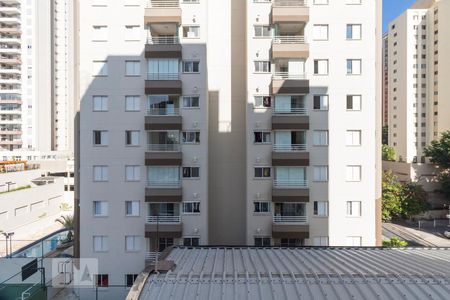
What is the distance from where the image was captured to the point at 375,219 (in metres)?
22.7

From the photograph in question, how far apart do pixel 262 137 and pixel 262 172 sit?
2.68m

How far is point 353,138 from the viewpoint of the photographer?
2270 cm

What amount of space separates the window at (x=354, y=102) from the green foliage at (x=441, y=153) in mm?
43174

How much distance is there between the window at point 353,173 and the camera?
74.3 ft

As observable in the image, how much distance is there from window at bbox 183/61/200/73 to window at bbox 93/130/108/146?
7.74 metres

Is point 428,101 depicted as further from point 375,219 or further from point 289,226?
point 289,226

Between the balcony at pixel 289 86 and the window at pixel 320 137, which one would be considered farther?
the window at pixel 320 137

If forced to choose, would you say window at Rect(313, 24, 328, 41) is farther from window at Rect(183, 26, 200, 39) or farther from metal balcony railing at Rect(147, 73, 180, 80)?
metal balcony railing at Rect(147, 73, 180, 80)

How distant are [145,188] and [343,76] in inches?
680

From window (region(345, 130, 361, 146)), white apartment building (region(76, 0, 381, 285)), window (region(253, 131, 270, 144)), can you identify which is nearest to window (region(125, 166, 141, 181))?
white apartment building (region(76, 0, 381, 285))

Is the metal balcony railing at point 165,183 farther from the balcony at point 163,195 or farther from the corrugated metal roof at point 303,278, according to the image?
the corrugated metal roof at point 303,278

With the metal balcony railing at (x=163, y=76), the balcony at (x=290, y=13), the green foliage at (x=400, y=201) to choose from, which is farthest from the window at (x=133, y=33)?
the green foliage at (x=400, y=201)

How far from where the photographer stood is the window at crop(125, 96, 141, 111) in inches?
888

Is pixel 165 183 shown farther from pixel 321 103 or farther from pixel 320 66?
pixel 320 66
